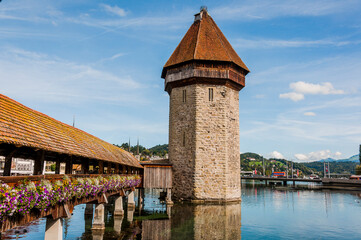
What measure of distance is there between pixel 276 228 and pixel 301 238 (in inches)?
89.4

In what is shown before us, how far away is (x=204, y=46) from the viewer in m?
24.5

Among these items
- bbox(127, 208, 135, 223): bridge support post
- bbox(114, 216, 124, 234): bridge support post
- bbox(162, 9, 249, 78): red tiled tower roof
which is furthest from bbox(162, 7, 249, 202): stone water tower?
bbox(114, 216, 124, 234): bridge support post

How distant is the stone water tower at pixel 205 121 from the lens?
2211 centimetres

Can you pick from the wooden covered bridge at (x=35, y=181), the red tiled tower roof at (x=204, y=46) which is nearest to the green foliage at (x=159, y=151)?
the red tiled tower roof at (x=204, y=46)

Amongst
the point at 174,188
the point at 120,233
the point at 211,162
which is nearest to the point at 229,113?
the point at 211,162

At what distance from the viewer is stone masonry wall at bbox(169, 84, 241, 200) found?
22.0m

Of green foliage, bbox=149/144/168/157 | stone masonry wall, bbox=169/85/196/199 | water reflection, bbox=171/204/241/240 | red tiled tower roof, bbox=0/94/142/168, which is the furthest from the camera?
green foliage, bbox=149/144/168/157

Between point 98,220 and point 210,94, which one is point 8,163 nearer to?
point 98,220

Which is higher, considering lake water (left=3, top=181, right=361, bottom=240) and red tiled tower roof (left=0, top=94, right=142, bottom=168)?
red tiled tower roof (left=0, top=94, right=142, bottom=168)

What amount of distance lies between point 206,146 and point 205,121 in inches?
78.2

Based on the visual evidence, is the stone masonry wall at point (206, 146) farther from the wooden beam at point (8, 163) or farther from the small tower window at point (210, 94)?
the wooden beam at point (8, 163)

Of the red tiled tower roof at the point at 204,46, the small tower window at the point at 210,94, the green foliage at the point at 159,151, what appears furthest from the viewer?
the green foliage at the point at 159,151

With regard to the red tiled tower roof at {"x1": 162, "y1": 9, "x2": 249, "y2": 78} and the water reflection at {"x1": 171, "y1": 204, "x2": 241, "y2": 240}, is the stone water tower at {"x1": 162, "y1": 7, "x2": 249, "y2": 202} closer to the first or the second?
the red tiled tower roof at {"x1": 162, "y1": 9, "x2": 249, "y2": 78}

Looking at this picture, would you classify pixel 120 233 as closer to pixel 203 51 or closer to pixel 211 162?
pixel 211 162
